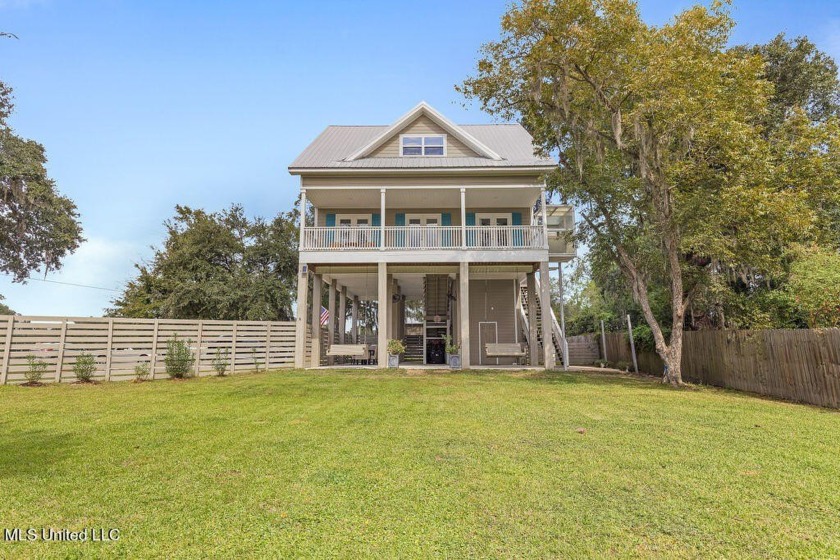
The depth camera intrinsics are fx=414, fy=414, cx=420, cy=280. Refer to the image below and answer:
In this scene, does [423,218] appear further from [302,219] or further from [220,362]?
[220,362]

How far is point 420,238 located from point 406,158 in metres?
3.57

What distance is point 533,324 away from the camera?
15.1 m

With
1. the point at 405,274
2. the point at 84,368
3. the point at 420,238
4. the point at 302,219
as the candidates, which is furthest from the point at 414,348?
the point at 84,368

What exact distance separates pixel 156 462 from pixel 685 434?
598cm

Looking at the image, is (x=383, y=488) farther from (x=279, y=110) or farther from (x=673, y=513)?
(x=279, y=110)

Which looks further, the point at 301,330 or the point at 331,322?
the point at 331,322

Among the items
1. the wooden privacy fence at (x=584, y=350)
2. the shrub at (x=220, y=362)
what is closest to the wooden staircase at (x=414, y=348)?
→ the wooden privacy fence at (x=584, y=350)

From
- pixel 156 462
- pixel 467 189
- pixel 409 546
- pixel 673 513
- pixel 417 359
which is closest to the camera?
pixel 409 546

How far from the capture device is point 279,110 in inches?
521

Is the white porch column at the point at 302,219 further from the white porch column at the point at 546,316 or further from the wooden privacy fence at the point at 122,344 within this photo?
the white porch column at the point at 546,316

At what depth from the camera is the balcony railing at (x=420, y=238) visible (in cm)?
1441

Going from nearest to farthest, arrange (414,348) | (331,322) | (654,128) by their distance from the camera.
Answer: (654,128), (331,322), (414,348)

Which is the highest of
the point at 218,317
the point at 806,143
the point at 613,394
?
the point at 806,143

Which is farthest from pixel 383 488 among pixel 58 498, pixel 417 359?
pixel 417 359
